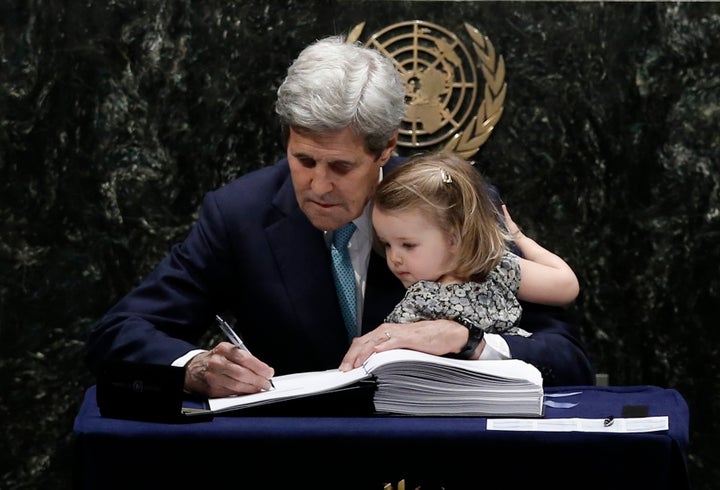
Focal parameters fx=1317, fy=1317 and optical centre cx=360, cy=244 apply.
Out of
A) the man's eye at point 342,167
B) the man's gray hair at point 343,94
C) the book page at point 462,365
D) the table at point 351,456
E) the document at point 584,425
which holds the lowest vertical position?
the table at point 351,456

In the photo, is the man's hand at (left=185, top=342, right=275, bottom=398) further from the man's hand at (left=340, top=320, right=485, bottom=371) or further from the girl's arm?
the girl's arm

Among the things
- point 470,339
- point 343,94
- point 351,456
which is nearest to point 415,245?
point 470,339

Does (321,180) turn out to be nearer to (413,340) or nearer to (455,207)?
(455,207)

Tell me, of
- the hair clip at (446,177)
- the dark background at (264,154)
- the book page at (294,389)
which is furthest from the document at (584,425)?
the dark background at (264,154)

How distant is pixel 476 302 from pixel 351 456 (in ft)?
2.08

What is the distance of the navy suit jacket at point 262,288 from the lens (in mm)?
3270

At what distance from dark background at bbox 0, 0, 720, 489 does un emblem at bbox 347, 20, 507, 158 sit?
4 cm

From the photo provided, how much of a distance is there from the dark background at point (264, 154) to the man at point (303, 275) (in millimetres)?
967

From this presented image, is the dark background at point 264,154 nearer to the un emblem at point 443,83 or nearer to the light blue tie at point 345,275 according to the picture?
the un emblem at point 443,83

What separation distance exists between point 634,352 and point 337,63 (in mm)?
1892

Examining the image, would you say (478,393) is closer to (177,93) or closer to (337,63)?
(337,63)

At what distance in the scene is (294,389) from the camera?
2.62 metres

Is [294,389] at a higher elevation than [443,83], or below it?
below

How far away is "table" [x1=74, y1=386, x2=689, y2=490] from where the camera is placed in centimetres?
241
